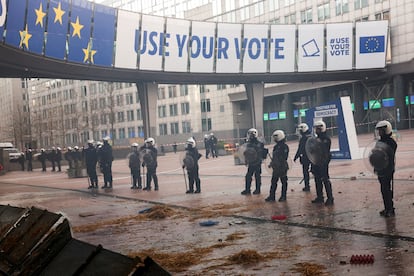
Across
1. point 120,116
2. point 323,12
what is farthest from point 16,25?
point 120,116

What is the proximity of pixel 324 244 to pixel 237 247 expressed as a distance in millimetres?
1324

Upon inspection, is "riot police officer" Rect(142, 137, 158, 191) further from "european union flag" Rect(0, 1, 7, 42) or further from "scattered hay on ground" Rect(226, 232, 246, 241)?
"european union flag" Rect(0, 1, 7, 42)

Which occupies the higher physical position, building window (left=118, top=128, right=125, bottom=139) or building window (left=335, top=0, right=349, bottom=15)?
building window (left=335, top=0, right=349, bottom=15)

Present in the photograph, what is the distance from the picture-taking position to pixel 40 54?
32.1 m

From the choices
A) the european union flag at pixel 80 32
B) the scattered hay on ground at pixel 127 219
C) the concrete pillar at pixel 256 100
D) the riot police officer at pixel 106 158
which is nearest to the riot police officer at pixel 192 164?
the scattered hay on ground at pixel 127 219

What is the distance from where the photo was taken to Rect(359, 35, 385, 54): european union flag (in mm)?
47469

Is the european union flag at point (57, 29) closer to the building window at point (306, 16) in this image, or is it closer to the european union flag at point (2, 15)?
the european union flag at point (2, 15)

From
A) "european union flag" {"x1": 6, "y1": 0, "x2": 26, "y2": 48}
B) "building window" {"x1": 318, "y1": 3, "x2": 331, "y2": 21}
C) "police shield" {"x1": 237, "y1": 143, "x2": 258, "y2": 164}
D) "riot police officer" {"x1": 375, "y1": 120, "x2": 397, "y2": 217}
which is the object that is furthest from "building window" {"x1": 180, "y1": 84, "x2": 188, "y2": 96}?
"riot police officer" {"x1": 375, "y1": 120, "x2": 397, "y2": 217}

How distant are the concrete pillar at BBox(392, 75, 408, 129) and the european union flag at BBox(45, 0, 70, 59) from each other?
34449 millimetres

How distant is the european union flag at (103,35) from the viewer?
3706 cm

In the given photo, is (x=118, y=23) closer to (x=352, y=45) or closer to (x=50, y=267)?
(x=352, y=45)

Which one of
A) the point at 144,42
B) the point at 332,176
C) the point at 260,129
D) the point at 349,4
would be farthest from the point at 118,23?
the point at 349,4

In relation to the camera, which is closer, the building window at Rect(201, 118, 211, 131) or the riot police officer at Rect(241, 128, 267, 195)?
the riot police officer at Rect(241, 128, 267, 195)

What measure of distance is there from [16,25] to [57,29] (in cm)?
551
